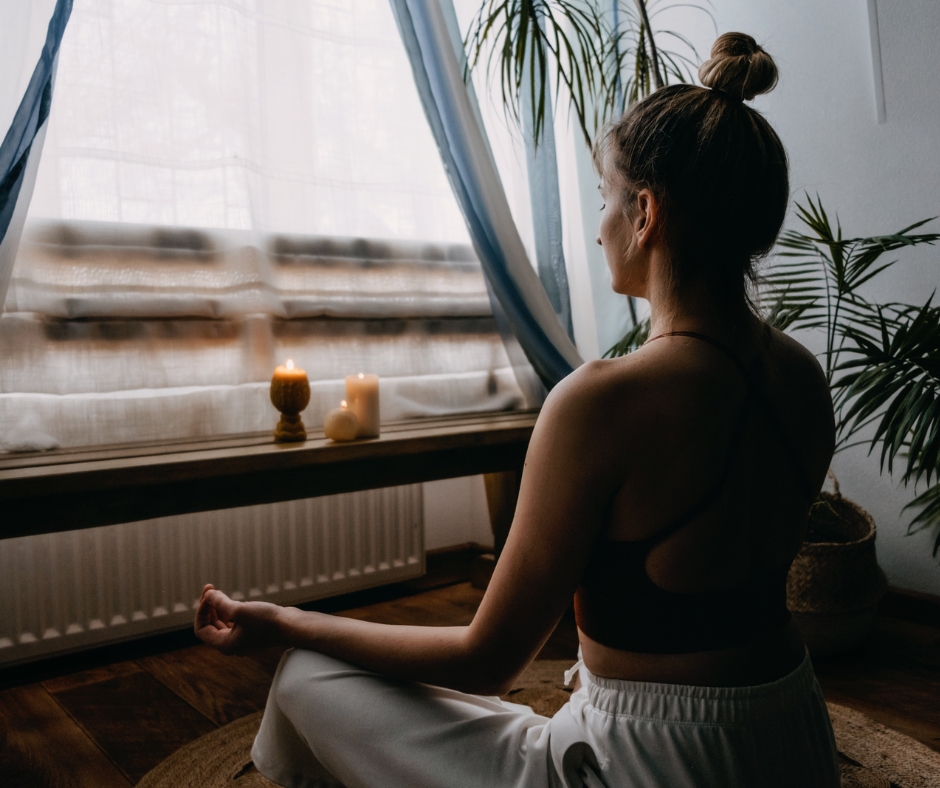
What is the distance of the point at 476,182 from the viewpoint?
6.59ft

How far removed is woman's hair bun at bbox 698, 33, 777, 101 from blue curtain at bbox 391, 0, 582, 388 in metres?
1.22

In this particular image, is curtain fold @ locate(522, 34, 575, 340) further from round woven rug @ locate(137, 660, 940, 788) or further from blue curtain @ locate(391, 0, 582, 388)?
round woven rug @ locate(137, 660, 940, 788)

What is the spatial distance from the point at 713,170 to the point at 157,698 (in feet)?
5.00

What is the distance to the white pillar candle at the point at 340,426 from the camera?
A: 5.70 feet

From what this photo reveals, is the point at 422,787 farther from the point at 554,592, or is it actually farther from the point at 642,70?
the point at 642,70

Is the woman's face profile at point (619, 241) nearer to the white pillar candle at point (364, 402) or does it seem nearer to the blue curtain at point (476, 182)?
the white pillar candle at point (364, 402)

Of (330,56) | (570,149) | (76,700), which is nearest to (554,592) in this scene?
(76,700)

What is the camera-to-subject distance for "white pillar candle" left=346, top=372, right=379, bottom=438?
1.79 meters

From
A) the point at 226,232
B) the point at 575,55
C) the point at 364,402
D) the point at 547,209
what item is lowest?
the point at 364,402

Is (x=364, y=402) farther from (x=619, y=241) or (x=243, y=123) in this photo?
(x=619, y=241)

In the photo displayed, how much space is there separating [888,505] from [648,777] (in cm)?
167

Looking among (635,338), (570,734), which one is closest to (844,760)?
(570,734)

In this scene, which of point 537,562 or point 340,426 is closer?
point 537,562

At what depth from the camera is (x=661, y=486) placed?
679 millimetres
